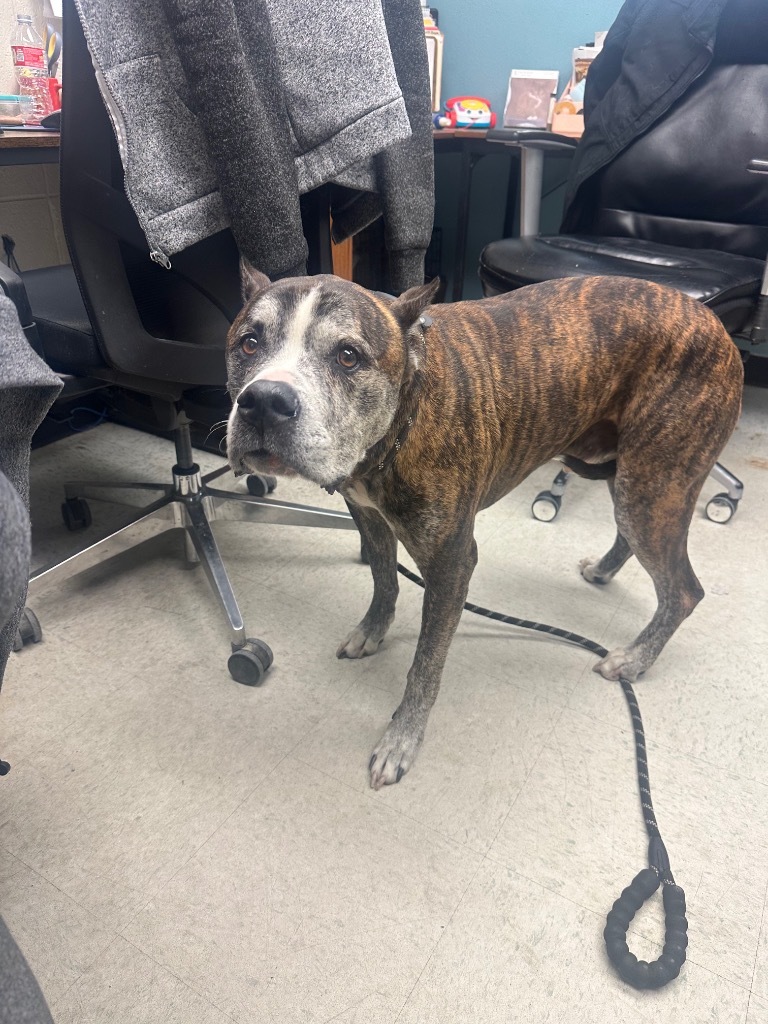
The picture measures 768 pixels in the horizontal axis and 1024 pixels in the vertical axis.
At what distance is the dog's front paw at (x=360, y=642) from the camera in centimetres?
134

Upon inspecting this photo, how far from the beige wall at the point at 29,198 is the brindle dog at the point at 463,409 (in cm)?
149

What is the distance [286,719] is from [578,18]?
2875 mm

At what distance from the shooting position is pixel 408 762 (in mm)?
1089

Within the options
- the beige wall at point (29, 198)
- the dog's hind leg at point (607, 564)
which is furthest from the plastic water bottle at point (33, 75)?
the dog's hind leg at point (607, 564)

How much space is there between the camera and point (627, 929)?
876mm

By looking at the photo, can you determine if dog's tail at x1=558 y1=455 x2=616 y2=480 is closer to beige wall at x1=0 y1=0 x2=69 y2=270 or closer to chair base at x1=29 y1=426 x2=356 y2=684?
chair base at x1=29 y1=426 x2=356 y2=684

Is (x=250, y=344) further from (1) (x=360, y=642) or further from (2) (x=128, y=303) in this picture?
(1) (x=360, y=642)

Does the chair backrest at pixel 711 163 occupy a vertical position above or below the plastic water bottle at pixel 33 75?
below

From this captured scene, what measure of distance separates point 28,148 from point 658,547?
1372 millimetres

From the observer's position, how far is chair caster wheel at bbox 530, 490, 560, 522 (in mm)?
1836

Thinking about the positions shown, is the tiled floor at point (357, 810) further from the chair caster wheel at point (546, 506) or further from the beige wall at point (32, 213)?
the beige wall at point (32, 213)

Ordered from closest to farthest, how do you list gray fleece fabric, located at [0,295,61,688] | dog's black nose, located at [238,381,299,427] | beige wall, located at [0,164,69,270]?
gray fleece fabric, located at [0,295,61,688]
dog's black nose, located at [238,381,299,427]
beige wall, located at [0,164,69,270]

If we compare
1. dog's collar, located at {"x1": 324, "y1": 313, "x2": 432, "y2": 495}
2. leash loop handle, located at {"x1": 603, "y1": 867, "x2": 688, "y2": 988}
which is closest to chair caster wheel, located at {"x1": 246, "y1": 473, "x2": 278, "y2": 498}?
dog's collar, located at {"x1": 324, "y1": 313, "x2": 432, "y2": 495}

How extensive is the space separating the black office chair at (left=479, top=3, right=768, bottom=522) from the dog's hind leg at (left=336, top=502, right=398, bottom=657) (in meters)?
0.69
